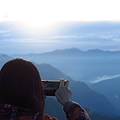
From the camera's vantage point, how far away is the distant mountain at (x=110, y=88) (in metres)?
100

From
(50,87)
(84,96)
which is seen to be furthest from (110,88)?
(50,87)

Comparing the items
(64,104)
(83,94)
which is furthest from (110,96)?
(64,104)

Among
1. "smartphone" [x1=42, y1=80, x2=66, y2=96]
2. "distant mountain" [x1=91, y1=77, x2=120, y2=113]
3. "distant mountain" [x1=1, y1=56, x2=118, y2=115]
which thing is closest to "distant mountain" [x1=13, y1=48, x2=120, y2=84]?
"distant mountain" [x1=91, y1=77, x2=120, y2=113]

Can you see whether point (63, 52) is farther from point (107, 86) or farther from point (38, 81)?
point (38, 81)

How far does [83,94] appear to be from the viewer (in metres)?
81.0

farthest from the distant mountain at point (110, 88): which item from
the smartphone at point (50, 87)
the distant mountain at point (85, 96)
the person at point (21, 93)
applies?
the person at point (21, 93)

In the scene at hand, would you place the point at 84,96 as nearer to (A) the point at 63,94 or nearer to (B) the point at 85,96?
(B) the point at 85,96

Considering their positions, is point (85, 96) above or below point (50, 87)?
below

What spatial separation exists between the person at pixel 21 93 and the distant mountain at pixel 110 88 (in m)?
95.3

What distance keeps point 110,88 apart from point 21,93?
106156 millimetres

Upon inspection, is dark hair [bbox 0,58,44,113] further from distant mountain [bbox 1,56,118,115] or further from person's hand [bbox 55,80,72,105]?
distant mountain [bbox 1,56,118,115]

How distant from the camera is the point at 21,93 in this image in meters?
2.55

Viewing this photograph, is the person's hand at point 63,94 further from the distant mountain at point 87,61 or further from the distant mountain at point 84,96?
the distant mountain at point 87,61

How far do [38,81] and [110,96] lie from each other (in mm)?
97138
